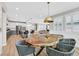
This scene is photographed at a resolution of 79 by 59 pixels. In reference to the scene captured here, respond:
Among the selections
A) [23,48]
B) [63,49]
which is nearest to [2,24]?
[23,48]

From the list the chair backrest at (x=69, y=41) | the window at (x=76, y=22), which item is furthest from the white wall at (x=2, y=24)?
the window at (x=76, y=22)

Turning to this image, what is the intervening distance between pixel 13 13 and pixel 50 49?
4.12ft

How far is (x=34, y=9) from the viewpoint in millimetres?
3211

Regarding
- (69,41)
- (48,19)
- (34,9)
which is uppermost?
(34,9)

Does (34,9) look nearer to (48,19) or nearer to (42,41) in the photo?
(48,19)

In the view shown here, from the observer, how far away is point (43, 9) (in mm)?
3213

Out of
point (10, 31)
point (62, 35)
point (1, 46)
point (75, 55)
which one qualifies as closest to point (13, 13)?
point (10, 31)

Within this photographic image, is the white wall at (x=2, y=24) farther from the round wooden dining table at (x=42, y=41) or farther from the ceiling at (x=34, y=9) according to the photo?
the round wooden dining table at (x=42, y=41)

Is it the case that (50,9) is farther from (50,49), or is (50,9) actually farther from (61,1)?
(50,49)

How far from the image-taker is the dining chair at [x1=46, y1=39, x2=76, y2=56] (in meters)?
3.14

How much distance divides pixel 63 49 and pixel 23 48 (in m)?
0.98

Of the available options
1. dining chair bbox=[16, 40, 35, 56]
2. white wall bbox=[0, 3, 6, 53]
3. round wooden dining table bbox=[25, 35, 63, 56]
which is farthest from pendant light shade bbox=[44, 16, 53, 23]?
white wall bbox=[0, 3, 6, 53]

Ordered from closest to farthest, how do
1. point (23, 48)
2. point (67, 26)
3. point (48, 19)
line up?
point (48, 19) < point (23, 48) < point (67, 26)

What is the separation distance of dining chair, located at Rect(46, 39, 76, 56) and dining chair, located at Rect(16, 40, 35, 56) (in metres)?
0.41
